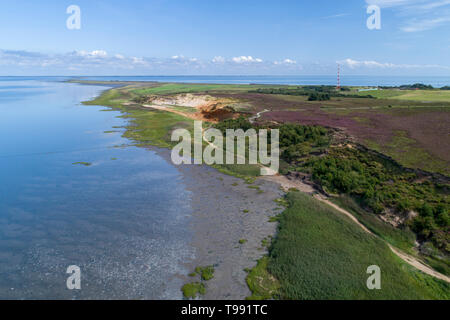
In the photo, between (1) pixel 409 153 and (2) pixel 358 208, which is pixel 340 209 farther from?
(1) pixel 409 153

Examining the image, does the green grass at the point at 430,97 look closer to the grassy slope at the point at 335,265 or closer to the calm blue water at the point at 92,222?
the grassy slope at the point at 335,265

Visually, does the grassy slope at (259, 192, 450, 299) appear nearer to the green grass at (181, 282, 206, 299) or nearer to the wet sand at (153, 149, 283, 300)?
the wet sand at (153, 149, 283, 300)

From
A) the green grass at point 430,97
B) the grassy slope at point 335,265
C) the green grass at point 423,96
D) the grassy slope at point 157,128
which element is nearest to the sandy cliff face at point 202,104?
the grassy slope at point 157,128
